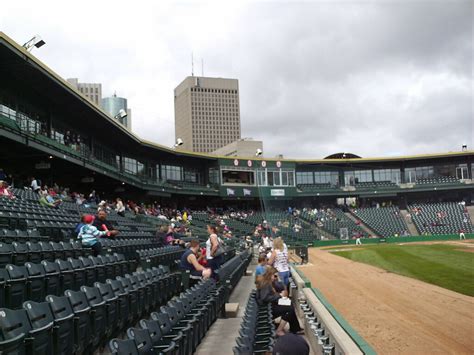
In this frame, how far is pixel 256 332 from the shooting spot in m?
6.93

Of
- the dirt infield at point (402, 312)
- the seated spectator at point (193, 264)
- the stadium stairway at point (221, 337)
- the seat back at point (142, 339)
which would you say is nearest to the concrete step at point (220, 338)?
the stadium stairway at point (221, 337)

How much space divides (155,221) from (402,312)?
18.6 metres

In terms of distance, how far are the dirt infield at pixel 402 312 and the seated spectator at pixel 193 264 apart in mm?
3525

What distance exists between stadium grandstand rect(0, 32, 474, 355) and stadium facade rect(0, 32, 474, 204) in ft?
0.46

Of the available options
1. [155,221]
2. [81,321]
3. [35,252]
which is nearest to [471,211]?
[155,221]

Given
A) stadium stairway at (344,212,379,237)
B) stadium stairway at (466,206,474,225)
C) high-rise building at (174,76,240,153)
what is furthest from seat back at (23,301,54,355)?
high-rise building at (174,76,240,153)

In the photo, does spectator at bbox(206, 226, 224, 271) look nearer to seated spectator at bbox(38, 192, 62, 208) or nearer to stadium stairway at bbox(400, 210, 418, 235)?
seated spectator at bbox(38, 192, 62, 208)

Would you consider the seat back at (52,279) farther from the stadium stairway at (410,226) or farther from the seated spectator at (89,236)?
the stadium stairway at (410,226)

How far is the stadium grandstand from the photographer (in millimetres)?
6168

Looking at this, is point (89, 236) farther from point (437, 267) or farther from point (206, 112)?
point (206, 112)

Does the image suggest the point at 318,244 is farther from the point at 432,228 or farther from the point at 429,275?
the point at 429,275

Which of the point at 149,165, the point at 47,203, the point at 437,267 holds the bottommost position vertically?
the point at 437,267

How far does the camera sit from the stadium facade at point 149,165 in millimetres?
25312

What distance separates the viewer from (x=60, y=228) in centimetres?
1303
